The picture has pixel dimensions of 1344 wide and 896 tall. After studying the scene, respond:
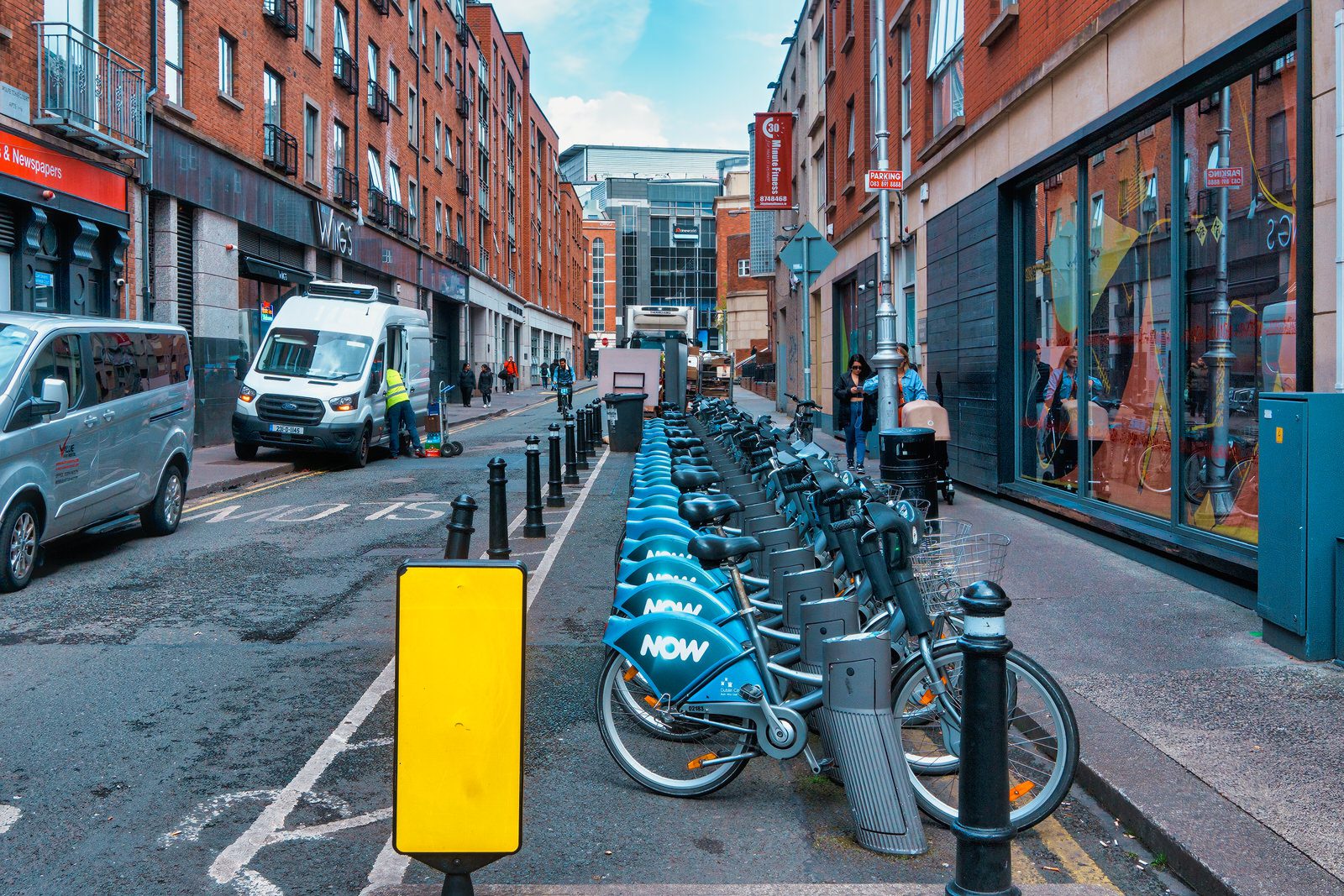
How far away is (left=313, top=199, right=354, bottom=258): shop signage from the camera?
28.4m

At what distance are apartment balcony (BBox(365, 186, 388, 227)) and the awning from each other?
5.47m

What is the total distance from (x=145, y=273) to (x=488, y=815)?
19486 mm

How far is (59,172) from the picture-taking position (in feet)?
55.4

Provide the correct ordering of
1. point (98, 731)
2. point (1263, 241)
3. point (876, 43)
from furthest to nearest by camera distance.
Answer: point (876, 43) → point (1263, 241) → point (98, 731)

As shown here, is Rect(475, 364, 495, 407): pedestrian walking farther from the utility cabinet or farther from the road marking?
the road marking

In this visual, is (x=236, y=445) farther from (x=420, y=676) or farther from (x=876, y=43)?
(x=420, y=676)

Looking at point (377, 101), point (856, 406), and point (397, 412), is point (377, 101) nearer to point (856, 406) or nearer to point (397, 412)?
point (397, 412)

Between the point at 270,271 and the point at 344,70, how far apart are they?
303 inches

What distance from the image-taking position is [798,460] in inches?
245

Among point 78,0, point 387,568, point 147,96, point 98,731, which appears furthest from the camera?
point 147,96

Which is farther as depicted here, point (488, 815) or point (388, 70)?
point (388, 70)

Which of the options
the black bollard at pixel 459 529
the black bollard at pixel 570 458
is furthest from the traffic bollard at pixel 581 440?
the black bollard at pixel 459 529

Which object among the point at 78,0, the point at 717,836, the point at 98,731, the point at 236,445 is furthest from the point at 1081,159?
the point at 78,0

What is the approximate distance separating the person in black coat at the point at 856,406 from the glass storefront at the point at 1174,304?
354 centimetres
